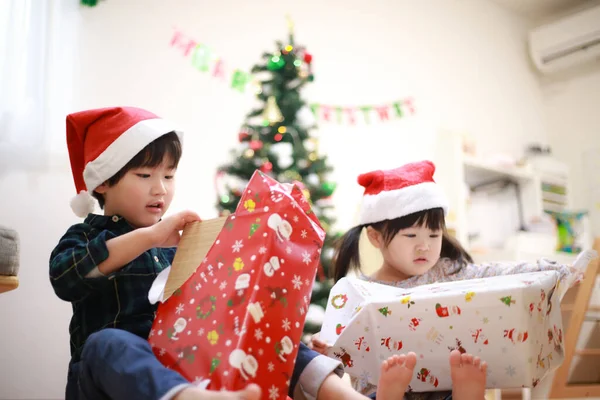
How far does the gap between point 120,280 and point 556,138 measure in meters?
3.92

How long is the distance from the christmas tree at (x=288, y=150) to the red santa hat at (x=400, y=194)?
55 centimetres

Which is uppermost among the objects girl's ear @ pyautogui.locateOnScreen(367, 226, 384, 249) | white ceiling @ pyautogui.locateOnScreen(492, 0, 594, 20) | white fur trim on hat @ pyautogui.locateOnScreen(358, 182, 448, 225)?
white ceiling @ pyautogui.locateOnScreen(492, 0, 594, 20)

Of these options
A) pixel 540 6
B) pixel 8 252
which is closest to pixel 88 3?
pixel 8 252

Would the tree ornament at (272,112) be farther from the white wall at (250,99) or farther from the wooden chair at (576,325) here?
the wooden chair at (576,325)

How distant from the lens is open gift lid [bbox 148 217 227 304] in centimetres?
89

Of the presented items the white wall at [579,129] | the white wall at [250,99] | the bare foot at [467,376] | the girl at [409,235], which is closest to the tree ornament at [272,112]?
the white wall at [250,99]

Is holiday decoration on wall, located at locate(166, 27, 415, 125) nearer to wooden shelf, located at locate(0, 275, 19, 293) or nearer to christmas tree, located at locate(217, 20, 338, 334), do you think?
christmas tree, located at locate(217, 20, 338, 334)

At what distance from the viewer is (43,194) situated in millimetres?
1930

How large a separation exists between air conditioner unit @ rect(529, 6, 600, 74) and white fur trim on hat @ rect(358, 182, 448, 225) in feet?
9.34

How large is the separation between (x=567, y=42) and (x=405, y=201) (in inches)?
117


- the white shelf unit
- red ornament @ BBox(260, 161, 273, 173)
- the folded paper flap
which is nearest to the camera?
the folded paper flap

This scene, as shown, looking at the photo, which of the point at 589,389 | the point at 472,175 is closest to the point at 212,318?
the point at 589,389

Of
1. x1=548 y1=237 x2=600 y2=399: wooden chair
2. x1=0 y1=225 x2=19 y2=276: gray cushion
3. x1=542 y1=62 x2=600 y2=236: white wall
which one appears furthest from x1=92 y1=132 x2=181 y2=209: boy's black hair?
x1=542 y1=62 x2=600 y2=236: white wall

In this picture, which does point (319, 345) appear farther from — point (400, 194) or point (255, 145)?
point (255, 145)
